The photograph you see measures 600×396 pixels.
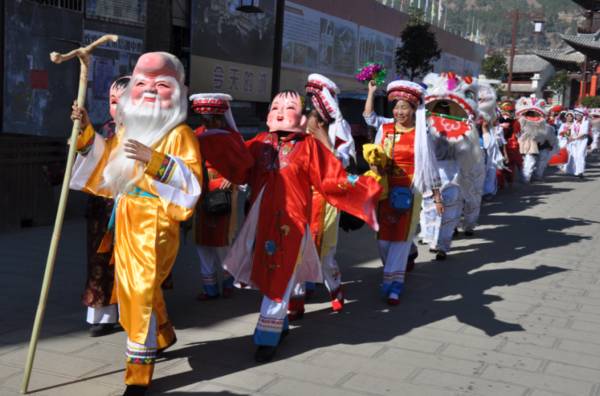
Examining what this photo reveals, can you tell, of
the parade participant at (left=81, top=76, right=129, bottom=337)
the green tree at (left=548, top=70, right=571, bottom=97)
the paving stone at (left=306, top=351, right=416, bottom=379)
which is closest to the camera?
the paving stone at (left=306, top=351, right=416, bottom=379)

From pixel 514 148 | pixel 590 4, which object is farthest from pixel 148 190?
pixel 590 4

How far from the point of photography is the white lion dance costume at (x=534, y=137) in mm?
16516

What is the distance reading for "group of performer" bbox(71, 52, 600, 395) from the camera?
4004mm

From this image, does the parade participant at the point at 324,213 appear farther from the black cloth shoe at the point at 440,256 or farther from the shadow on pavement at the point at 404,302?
the black cloth shoe at the point at 440,256

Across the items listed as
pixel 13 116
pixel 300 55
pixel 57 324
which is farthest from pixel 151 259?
pixel 300 55

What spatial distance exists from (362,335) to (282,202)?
116 centimetres

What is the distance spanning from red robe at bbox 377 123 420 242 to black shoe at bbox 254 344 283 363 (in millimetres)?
1981

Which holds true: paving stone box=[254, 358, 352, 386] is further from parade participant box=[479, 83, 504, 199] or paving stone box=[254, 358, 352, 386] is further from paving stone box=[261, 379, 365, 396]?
parade participant box=[479, 83, 504, 199]

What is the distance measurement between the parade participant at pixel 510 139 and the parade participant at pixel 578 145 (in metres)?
3.21

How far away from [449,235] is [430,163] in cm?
211

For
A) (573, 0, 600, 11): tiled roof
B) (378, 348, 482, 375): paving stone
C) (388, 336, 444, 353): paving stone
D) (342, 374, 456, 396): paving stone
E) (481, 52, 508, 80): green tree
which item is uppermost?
(573, 0, 600, 11): tiled roof

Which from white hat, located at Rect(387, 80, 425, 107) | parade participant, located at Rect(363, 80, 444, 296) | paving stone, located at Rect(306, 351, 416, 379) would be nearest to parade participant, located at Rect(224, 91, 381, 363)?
paving stone, located at Rect(306, 351, 416, 379)

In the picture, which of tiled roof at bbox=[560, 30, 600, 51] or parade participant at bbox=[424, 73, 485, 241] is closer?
parade participant at bbox=[424, 73, 485, 241]

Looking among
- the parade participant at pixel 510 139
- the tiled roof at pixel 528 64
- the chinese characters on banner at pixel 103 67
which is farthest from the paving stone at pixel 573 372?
the tiled roof at pixel 528 64
